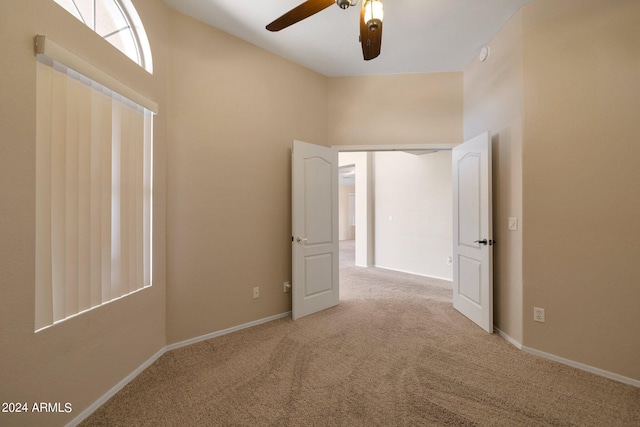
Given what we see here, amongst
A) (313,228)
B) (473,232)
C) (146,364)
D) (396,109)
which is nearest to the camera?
(146,364)

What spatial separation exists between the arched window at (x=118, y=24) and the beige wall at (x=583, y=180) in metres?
3.18

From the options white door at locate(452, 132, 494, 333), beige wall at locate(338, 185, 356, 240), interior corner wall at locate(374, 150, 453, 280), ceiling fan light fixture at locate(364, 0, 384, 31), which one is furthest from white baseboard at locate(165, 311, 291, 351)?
beige wall at locate(338, 185, 356, 240)

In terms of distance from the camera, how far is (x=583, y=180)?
6.96 feet

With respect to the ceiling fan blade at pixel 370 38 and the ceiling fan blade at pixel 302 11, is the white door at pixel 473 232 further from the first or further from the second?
the ceiling fan blade at pixel 302 11

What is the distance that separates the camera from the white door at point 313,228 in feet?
10.2

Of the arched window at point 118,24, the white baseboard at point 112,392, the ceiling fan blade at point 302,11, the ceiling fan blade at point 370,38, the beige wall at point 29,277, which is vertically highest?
the arched window at point 118,24

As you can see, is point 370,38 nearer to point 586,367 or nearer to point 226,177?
point 226,177

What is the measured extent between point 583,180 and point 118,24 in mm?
3706

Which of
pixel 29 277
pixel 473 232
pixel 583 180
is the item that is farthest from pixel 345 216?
pixel 29 277

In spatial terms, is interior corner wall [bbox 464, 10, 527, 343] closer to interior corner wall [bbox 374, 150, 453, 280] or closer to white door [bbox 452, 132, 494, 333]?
white door [bbox 452, 132, 494, 333]

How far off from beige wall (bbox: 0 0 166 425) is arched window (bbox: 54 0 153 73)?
21cm

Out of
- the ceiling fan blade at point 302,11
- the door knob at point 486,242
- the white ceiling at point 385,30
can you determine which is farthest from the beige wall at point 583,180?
the ceiling fan blade at point 302,11

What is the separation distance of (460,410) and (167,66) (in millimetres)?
3378

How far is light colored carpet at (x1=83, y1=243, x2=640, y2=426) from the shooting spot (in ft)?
5.33
